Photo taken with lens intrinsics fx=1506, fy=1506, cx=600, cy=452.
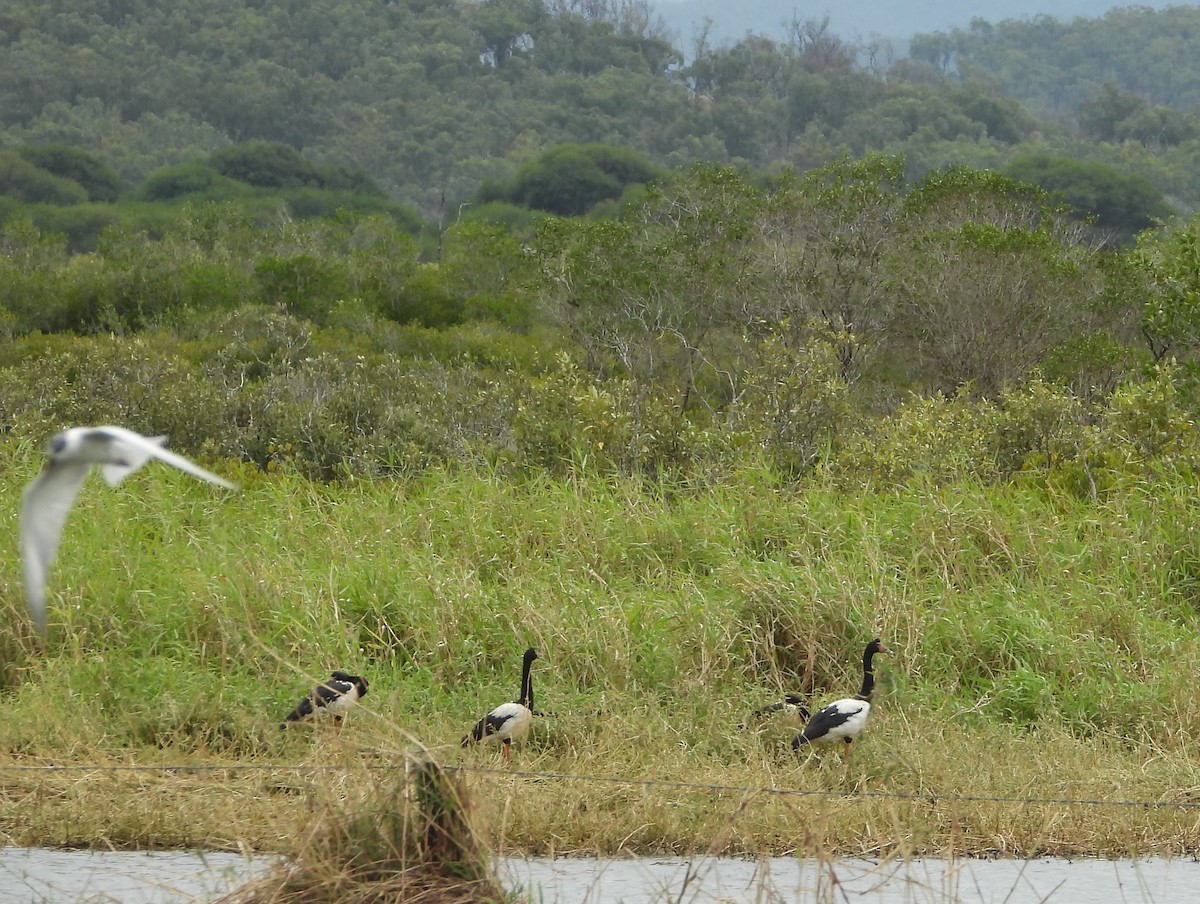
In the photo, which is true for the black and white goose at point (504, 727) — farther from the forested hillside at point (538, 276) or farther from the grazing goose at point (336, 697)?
the forested hillside at point (538, 276)

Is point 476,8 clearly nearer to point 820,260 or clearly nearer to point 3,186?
point 3,186

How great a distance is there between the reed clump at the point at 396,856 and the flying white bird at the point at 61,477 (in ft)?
4.69

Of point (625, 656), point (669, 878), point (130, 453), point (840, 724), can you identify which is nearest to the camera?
point (130, 453)

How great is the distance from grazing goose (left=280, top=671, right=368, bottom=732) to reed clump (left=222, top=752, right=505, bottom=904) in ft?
5.49

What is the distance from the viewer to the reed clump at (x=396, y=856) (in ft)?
12.2

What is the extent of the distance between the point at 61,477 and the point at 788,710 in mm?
3982

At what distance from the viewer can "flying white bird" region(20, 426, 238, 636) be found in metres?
2.37

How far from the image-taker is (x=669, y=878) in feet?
15.2

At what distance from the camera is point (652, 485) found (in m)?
8.68

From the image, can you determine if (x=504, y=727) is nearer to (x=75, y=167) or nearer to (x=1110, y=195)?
(x=1110, y=195)

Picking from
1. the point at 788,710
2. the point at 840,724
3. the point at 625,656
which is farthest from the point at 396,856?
the point at 625,656

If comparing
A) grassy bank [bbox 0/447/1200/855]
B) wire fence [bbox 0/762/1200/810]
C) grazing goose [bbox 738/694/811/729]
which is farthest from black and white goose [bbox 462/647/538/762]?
grazing goose [bbox 738/694/811/729]

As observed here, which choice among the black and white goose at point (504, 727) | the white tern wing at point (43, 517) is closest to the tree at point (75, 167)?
the black and white goose at point (504, 727)

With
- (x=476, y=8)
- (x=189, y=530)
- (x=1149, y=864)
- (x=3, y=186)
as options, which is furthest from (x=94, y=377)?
(x=476, y=8)
